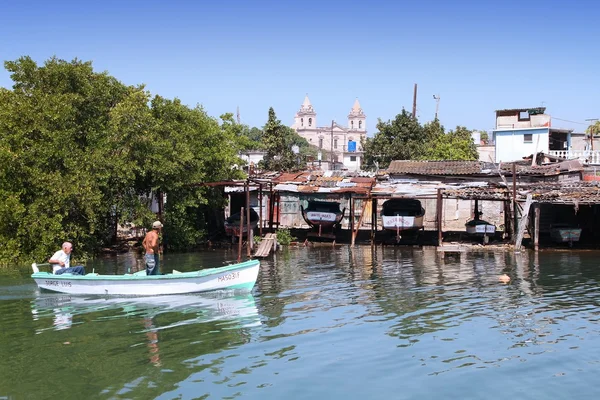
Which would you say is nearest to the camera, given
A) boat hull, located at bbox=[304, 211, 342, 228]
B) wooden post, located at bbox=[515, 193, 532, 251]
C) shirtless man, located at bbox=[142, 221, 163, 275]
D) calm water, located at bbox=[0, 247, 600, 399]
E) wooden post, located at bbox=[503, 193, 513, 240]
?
calm water, located at bbox=[0, 247, 600, 399]

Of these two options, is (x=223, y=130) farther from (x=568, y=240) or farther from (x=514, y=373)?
(x=514, y=373)

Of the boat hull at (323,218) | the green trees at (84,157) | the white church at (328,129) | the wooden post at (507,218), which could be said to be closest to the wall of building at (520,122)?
the wooden post at (507,218)

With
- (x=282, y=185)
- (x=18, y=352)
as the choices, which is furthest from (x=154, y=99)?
(x=18, y=352)

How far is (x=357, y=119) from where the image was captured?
156 meters

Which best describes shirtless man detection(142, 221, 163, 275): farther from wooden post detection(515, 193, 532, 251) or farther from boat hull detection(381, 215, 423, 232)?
wooden post detection(515, 193, 532, 251)

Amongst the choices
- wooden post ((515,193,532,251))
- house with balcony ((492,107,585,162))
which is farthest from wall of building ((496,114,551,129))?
wooden post ((515,193,532,251))

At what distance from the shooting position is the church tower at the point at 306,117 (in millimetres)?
155150

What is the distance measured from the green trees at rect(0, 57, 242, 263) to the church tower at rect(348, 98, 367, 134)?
129669 mm

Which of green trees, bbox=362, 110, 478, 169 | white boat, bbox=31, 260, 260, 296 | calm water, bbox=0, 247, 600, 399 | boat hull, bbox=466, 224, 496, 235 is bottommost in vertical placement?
calm water, bbox=0, 247, 600, 399

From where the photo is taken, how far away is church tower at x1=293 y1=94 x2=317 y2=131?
509ft

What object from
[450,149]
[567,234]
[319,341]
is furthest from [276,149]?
[319,341]

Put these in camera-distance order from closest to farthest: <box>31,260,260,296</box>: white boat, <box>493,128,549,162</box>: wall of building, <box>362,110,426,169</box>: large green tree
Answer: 1. <box>31,260,260,296</box>: white boat
2. <box>493,128,549,162</box>: wall of building
3. <box>362,110,426,169</box>: large green tree

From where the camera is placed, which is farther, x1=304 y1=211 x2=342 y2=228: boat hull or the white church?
the white church

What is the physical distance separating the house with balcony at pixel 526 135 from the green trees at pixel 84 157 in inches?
1006
